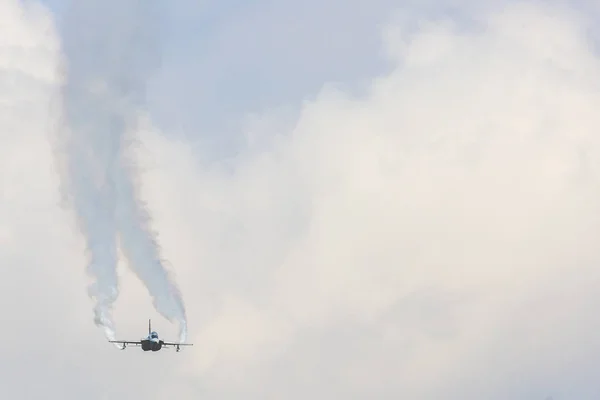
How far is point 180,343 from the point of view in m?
151

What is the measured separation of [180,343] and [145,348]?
139 inches

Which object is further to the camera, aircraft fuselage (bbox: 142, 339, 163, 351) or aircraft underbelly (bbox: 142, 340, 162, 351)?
aircraft fuselage (bbox: 142, 339, 163, 351)

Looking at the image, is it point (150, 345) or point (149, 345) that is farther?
point (150, 345)

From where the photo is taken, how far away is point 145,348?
15088 centimetres

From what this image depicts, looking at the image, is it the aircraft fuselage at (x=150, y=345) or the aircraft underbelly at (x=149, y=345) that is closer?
the aircraft underbelly at (x=149, y=345)
